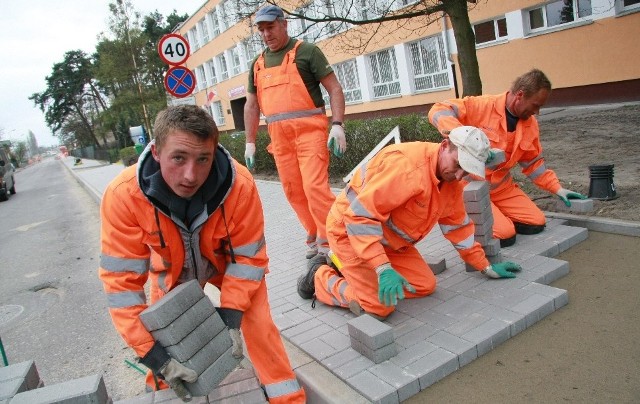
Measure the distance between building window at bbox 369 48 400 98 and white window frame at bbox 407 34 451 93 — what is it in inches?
38.5

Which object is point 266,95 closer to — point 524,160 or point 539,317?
point 524,160

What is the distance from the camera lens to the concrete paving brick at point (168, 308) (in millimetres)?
2109

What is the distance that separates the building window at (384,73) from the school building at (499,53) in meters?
0.04

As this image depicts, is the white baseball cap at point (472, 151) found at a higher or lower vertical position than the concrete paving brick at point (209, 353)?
higher

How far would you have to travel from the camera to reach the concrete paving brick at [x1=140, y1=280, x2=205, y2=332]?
211cm

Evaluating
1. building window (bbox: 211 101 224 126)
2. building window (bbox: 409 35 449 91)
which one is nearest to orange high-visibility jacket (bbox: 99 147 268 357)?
building window (bbox: 409 35 449 91)

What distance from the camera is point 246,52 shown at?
3131cm

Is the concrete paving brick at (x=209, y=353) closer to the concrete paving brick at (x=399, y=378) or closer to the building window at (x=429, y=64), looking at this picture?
the concrete paving brick at (x=399, y=378)

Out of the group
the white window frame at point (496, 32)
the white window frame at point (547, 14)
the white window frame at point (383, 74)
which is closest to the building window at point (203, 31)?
the white window frame at point (383, 74)

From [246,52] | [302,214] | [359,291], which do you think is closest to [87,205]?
[302,214]

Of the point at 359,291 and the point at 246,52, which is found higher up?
the point at 246,52

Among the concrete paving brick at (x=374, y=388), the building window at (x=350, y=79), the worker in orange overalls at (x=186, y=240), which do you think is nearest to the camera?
the worker in orange overalls at (x=186, y=240)

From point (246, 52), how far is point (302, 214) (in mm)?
28564

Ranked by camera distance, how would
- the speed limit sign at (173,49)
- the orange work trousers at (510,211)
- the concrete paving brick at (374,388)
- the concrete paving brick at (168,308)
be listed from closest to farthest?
the concrete paving brick at (168,308) < the concrete paving brick at (374,388) < the orange work trousers at (510,211) < the speed limit sign at (173,49)
